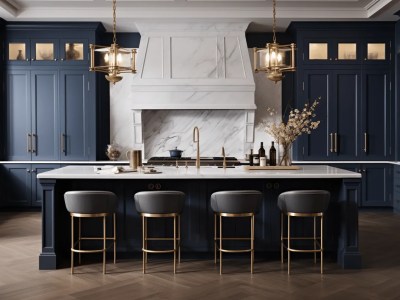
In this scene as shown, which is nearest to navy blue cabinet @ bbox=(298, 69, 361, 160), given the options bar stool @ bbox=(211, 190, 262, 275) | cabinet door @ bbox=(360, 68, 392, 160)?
cabinet door @ bbox=(360, 68, 392, 160)

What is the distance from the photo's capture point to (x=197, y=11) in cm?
764

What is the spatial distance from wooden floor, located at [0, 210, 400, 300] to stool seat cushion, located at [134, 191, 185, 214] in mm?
585

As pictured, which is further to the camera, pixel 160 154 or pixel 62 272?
pixel 160 154

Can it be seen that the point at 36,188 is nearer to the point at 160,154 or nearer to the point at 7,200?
the point at 7,200

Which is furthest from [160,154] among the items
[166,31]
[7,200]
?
[7,200]

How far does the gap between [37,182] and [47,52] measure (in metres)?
2.09

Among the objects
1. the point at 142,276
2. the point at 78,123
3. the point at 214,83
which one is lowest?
the point at 142,276

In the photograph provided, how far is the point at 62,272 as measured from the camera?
4.50m

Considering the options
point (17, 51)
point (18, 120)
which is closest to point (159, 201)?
point (18, 120)

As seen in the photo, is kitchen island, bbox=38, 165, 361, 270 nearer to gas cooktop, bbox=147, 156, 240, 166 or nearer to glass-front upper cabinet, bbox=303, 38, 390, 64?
gas cooktop, bbox=147, 156, 240, 166

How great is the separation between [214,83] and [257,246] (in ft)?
11.4

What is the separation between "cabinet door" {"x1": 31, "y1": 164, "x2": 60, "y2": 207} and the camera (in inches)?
312

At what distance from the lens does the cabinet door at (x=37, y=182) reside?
26.0 ft

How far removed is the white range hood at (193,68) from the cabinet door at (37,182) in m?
1.70
